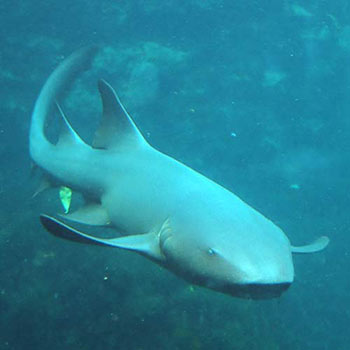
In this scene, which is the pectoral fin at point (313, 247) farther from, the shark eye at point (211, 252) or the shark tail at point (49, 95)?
the shark tail at point (49, 95)

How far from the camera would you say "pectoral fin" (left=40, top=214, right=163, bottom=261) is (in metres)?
2.80

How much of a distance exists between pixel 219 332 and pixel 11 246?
3549 millimetres

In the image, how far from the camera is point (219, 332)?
5.25 metres

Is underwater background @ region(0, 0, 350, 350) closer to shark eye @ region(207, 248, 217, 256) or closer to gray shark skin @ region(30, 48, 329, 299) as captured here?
gray shark skin @ region(30, 48, 329, 299)

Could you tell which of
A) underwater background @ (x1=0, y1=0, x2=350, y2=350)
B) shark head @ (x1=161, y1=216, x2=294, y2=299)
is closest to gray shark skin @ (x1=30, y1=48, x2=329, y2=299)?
shark head @ (x1=161, y1=216, x2=294, y2=299)

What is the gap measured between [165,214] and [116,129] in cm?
138

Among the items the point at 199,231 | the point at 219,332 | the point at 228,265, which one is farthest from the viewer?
the point at 219,332

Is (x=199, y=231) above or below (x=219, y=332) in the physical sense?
above

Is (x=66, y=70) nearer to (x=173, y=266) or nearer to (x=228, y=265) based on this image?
(x=173, y=266)

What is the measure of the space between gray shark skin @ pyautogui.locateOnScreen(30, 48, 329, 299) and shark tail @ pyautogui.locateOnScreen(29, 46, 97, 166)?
1.1 inches

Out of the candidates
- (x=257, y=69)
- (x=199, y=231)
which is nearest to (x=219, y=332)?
(x=199, y=231)

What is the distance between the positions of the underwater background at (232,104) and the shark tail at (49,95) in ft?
5.55

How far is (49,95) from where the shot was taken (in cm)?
583

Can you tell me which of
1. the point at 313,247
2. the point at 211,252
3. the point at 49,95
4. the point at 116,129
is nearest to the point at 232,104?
the point at 49,95
